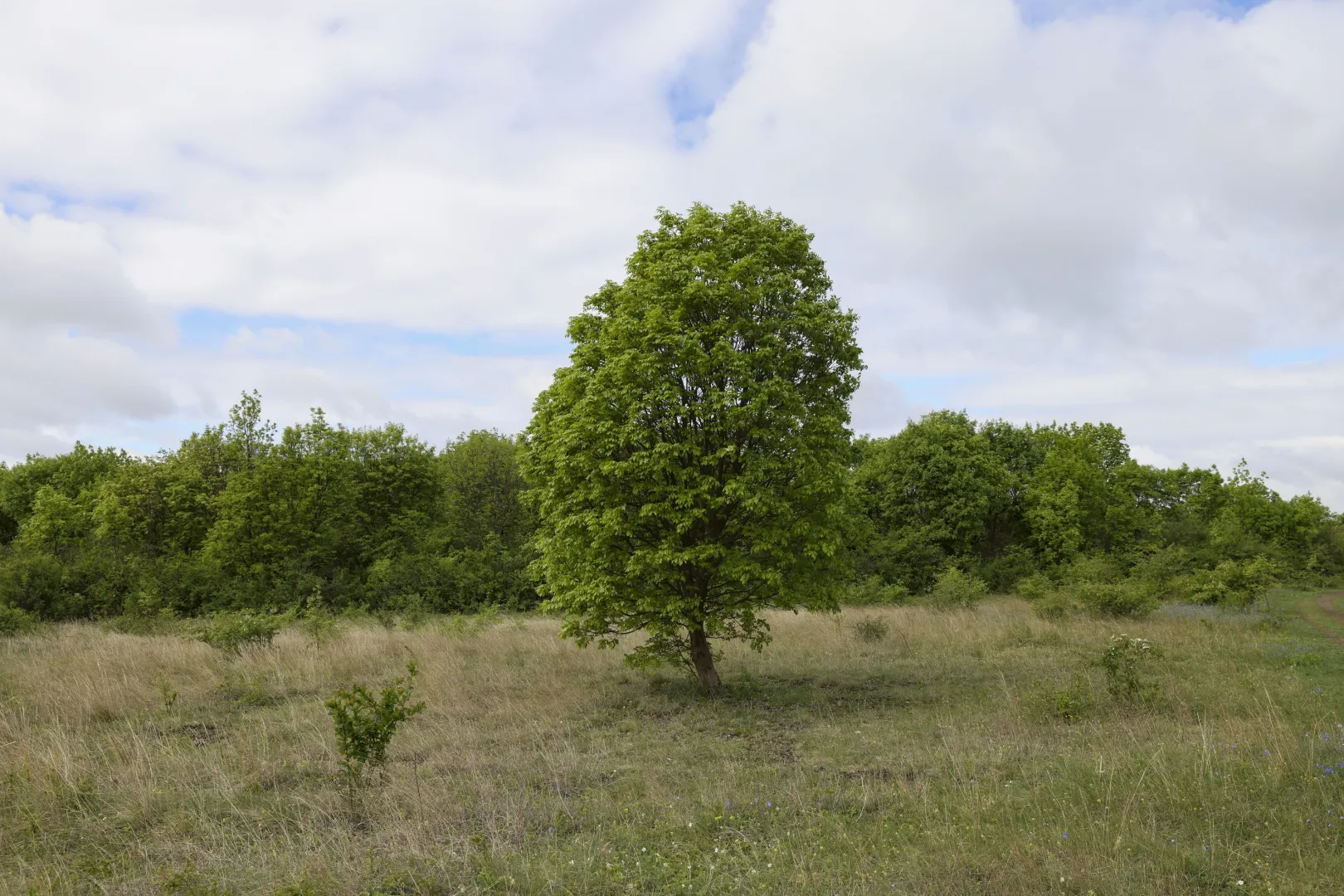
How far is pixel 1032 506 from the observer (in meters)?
49.1

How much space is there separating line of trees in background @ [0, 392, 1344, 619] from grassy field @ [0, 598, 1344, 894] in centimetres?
1206

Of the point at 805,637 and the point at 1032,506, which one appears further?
the point at 1032,506

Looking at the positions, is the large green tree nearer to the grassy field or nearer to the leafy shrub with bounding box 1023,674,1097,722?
the grassy field

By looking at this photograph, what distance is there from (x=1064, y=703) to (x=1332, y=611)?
26.6 meters

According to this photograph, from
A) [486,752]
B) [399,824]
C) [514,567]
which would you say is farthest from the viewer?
[514,567]

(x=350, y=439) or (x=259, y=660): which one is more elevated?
(x=350, y=439)

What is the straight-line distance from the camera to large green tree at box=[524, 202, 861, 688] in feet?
37.7

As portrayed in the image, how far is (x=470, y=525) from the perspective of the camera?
4256cm

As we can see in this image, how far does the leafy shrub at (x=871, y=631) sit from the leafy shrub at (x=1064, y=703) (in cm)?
819

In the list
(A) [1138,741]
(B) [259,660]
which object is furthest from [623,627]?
(B) [259,660]

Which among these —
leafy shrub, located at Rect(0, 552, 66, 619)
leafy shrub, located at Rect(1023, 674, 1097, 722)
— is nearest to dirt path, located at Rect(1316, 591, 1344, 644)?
leafy shrub, located at Rect(1023, 674, 1097, 722)

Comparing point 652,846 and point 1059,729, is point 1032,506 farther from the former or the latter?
point 652,846

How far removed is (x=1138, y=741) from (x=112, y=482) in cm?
4420

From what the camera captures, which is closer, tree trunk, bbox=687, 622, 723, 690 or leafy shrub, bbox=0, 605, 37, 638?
tree trunk, bbox=687, 622, 723, 690
